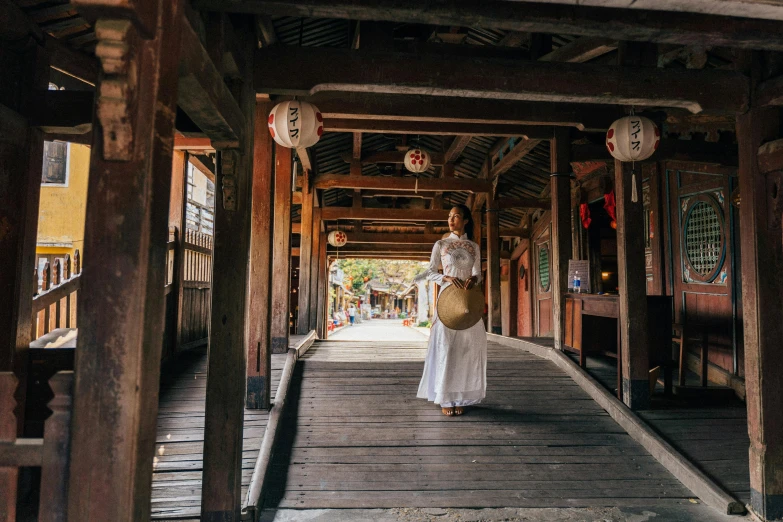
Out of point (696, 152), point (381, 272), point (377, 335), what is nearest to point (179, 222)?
point (696, 152)

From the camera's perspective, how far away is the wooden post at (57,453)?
162 cm

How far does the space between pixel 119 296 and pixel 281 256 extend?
5026 millimetres

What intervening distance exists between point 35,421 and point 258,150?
126 inches

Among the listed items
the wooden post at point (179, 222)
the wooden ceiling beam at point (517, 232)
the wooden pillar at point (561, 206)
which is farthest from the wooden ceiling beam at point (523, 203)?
the wooden post at point (179, 222)

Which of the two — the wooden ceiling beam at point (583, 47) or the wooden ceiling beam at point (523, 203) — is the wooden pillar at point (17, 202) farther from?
the wooden ceiling beam at point (523, 203)

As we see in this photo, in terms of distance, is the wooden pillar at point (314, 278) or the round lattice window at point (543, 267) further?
the round lattice window at point (543, 267)

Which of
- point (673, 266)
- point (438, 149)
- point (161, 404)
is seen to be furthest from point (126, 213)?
point (438, 149)

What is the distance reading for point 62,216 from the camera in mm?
11398

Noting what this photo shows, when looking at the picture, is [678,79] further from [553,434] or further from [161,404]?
[161,404]

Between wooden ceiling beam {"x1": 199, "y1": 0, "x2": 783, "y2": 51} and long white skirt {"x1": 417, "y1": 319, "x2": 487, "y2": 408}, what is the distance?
117 inches

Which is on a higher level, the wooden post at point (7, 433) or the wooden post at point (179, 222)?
the wooden post at point (179, 222)

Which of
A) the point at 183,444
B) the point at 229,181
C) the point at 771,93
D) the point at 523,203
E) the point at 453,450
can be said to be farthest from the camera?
the point at 523,203

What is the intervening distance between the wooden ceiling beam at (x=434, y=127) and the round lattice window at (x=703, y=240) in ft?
Answer: 7.92

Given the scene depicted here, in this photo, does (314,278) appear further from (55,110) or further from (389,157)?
(55,110)
